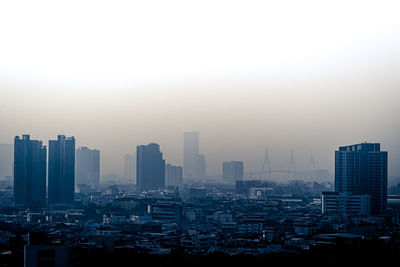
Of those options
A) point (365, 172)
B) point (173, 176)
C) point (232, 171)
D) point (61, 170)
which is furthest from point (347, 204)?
point (173, 176)

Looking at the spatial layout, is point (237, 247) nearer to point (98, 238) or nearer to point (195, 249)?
point (195, 249)

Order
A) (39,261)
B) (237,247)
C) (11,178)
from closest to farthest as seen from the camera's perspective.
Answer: (39,261) < (237,247) < (11,178)

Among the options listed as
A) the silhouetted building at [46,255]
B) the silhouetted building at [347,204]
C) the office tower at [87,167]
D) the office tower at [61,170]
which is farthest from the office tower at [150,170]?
the silhouetted building at [46,255]

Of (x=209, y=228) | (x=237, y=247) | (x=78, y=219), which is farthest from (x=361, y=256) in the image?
(x=78, y=219)

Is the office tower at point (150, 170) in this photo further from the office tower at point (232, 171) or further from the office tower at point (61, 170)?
the office tower at point (61, 170)

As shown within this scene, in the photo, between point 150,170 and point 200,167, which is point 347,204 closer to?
point 200,167

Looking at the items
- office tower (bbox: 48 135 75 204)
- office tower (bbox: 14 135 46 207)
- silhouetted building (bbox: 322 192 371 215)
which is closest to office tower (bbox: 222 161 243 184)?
office tower (bbox: 48 135 75 204)
